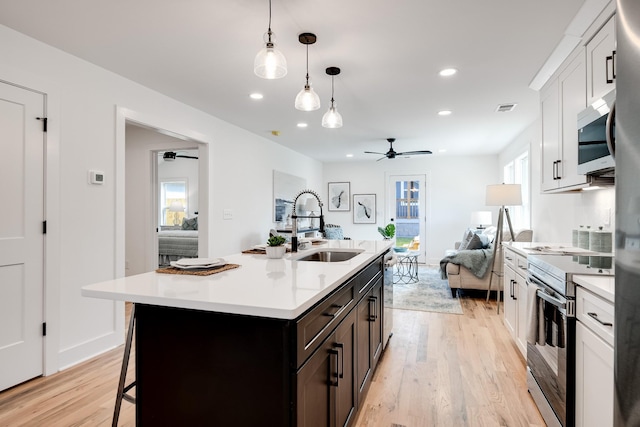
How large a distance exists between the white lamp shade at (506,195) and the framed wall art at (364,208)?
12.7ft

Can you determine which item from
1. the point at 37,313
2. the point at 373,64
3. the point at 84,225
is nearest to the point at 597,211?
the point at 373,64

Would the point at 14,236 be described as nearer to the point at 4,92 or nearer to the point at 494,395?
the point at 4,92

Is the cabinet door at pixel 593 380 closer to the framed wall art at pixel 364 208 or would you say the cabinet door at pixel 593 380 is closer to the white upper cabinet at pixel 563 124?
the white upper cabinet at pixel 563 124

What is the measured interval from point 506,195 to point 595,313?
3536mm

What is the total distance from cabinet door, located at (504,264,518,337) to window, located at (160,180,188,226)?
7.57m

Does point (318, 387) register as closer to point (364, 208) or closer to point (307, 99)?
point (307, 99)

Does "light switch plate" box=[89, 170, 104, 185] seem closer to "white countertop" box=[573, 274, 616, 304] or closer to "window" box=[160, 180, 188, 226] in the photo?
"white countertop" box=[573, 274, 616, 304]

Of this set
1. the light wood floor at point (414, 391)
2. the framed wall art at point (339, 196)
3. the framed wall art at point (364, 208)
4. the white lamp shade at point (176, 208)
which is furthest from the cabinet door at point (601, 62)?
the white lamp shade at point (176, 208)

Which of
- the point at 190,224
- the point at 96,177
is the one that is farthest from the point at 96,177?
the point at 190,224

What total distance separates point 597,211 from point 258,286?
115 inches

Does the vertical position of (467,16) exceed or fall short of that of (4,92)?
it exceeds it

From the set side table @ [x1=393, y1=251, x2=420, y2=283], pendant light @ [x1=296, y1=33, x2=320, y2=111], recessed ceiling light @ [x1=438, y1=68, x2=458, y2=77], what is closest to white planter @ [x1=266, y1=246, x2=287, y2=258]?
pendant light @ [x1=296, y1=33, x2=320, y2=111]

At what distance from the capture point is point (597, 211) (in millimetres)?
2877

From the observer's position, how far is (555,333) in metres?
1.80
